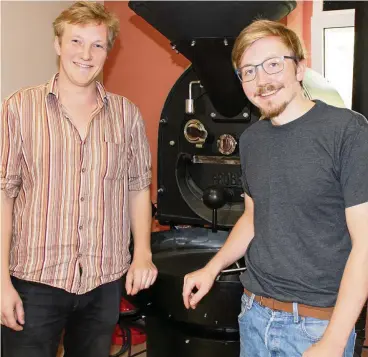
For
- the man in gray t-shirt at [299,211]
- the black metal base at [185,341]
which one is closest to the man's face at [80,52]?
the man in gray t-shirt at [299,211]

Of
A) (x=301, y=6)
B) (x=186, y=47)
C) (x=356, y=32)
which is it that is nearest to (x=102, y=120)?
(x=186, y=47)

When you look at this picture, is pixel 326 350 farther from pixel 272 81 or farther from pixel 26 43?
pixel 26 43

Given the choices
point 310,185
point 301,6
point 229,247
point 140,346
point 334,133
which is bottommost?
point 140,346

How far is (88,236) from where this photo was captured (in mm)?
1365

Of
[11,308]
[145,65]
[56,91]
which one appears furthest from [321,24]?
[11,308]

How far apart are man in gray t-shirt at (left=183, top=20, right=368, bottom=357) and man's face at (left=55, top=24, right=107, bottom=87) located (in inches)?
15.5

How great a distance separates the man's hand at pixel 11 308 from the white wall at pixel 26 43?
912 millimetres

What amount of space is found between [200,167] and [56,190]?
693 millimetres

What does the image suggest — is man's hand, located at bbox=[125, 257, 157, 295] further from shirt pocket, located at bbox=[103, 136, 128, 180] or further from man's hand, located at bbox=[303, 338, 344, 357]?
man's hand, located at bbox=[303, 338, 344, 357]

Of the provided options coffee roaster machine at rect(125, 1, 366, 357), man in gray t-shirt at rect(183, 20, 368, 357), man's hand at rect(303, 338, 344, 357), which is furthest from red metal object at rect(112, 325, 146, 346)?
man's hand at rect(303, 338, 344, 357)

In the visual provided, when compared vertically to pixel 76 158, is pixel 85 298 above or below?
below

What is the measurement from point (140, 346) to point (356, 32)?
180 cm

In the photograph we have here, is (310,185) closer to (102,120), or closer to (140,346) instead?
(102,120)

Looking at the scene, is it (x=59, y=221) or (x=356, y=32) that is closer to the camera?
(x=59, y=221)
